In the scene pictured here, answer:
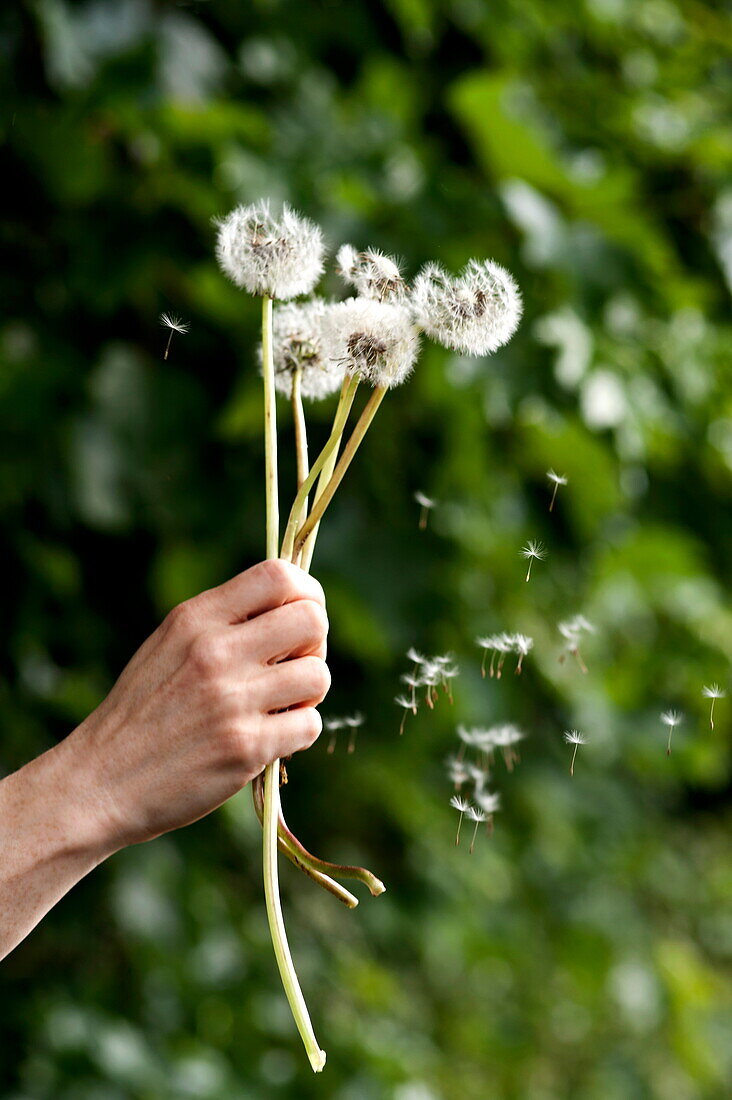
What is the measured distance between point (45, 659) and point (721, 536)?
0.65 m

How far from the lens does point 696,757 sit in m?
0.96

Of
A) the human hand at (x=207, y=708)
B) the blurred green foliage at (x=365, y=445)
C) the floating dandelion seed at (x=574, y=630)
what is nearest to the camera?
the human hand at (x=207, y=708)

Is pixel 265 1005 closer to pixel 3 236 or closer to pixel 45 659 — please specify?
pixel 45 659

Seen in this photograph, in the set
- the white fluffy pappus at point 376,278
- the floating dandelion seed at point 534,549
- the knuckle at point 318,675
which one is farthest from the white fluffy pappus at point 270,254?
the floating dandelion seed at point 534,549

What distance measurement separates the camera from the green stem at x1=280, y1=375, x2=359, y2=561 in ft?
0.92

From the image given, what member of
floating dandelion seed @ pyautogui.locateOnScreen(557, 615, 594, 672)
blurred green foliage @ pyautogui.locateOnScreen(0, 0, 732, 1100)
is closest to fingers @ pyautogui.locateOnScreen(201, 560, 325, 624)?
floating dandelion seed @ pyautogui.locateOnScreen(557, 615, 594, 672)

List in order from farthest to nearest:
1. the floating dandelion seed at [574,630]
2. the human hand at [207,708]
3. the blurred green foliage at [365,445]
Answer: the blurred green foliage at [365,445] < the floating dandelion seed at [574,630] < the human hand at [207,708]

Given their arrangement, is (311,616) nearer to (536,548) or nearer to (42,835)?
(42,835)

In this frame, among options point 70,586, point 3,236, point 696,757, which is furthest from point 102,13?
point 696,757

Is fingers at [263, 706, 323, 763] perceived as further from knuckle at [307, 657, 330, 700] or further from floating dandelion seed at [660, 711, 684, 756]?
floating dandelion seed at [660, 711, 684, 756]

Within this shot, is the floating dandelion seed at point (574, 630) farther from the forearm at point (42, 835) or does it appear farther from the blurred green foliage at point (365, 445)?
the forearm at point (42, 835)

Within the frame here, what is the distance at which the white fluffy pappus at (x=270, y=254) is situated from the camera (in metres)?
0.32

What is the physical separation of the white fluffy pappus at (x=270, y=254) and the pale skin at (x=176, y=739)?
0.33 ft

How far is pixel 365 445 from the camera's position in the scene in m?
0.79
